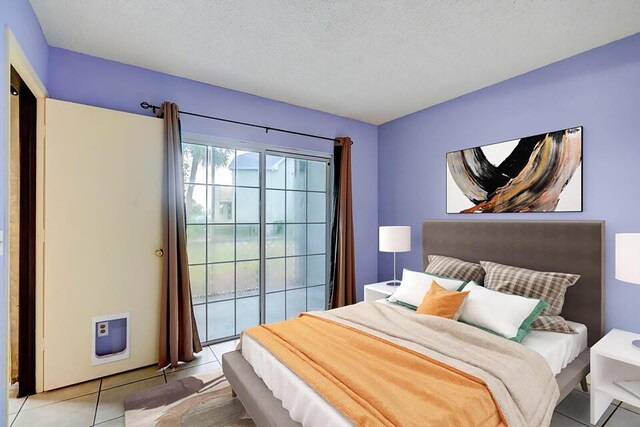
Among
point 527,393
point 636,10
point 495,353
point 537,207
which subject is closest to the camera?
point 527,393

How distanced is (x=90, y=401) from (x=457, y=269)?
311cm

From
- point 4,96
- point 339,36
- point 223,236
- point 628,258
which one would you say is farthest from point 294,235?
point 628,258

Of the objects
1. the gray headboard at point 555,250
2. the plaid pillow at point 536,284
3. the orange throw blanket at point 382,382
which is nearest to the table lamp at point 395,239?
the gray headboard at point 555,250

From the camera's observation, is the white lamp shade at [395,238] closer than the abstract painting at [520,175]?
No

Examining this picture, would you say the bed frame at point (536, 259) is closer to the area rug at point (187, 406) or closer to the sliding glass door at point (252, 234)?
the area rug at point (187, 406)

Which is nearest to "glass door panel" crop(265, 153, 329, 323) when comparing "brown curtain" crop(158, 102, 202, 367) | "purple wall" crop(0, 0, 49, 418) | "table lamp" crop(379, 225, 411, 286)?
"table lamp" crop(379, 225, 411, 286)

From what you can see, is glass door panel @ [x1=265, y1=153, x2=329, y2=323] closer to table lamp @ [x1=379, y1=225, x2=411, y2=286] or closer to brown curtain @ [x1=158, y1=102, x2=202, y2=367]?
table lamp @ [x1=379, y1=225, x2=411, y2=286]

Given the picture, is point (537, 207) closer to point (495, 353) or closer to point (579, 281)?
point (579, 281)

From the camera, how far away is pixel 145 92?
9.41 feet

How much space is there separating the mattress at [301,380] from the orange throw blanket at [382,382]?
0.12ft

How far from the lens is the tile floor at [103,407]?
2.04 meters

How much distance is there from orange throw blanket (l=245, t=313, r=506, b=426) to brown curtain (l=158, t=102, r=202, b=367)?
3.61ft

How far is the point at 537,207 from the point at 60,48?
13.5 feet

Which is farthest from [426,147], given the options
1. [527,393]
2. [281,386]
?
[281,386]
